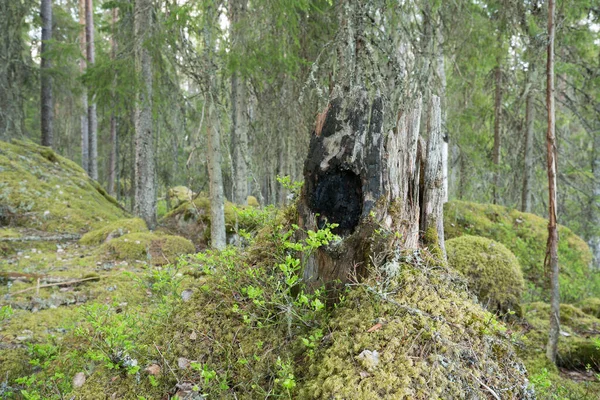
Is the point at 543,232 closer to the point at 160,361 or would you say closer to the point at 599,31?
the point at 599,31

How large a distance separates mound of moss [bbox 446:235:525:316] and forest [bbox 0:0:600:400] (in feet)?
0.09

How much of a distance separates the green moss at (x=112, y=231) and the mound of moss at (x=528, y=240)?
6.73m

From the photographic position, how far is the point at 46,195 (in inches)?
336

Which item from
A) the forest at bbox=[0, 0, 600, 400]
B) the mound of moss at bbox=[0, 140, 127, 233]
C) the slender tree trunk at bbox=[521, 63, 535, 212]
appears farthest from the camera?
the slender tree trunk at bbox=[521, 63, 535, 212]

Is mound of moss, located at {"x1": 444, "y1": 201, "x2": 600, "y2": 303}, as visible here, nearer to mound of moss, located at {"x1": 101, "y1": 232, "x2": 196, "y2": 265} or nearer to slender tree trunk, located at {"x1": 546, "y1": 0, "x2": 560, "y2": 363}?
slender tree trunk, located at {"x1": 546, "y1": 0, "x2": 560, "y2": 363}

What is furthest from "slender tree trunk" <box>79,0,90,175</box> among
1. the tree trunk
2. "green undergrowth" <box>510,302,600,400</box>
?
"green undergrowth" <box>510,302,600,400</box>

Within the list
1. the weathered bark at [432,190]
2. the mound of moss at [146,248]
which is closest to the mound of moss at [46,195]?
the mound of moss at [146,248]

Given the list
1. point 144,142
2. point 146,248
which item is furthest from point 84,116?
point 146,248

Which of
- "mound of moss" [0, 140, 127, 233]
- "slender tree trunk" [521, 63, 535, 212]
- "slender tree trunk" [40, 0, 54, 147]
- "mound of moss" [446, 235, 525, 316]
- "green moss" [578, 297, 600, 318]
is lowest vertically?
"green moss" [578, 297, 600, 318]

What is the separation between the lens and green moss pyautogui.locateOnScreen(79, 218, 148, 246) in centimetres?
724

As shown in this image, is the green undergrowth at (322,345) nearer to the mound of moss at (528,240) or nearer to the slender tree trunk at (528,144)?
the mound of moss at (528,240)

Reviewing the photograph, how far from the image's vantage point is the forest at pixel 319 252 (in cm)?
200

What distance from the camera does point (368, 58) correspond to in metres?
3.66

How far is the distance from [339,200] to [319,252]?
1.19 feet
